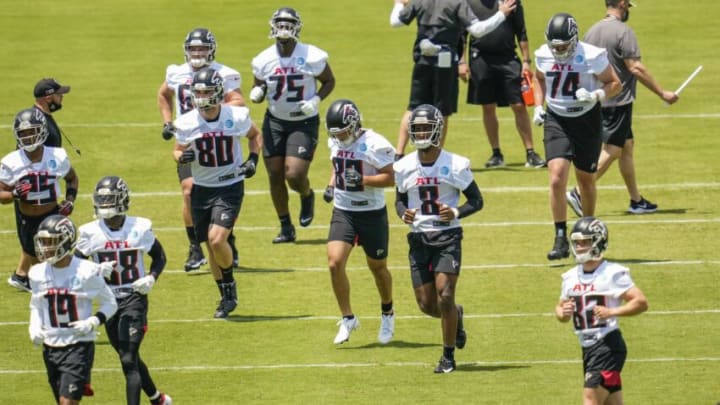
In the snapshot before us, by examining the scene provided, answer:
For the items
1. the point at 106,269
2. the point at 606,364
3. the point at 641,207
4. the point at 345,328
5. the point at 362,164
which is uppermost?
the point at 362,164

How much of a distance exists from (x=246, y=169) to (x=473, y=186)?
8.63 ft

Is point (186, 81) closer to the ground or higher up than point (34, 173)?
higher up

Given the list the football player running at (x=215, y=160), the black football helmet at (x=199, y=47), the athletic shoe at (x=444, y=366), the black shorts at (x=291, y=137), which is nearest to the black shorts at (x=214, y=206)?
the football player running at (x=215, y=160)

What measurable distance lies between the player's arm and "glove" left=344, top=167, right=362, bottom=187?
13.3ft

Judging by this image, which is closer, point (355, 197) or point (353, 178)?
point (353, 178)

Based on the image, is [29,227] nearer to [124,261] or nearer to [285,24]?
[124,261]

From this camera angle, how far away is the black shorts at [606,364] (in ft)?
36.7

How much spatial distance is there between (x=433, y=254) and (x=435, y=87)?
230 inches

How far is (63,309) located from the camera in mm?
11648

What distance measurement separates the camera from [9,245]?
18.1m

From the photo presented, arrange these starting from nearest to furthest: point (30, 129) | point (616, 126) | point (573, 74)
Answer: point (30, 129) < point (573, 74) < point (616, 126)

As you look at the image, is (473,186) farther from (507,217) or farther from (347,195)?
(507,217)

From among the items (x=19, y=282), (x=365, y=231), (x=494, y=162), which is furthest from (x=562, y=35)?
(x=19, y=282)

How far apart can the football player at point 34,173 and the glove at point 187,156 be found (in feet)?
3.42
